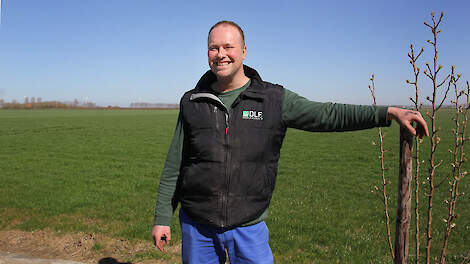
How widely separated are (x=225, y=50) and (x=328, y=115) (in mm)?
791

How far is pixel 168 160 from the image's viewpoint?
8.12ft

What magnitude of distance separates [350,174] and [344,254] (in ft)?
22.4

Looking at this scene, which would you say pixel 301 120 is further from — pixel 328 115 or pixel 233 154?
Answer: pixel 233 154

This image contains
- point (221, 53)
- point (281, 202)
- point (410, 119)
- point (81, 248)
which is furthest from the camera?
point (281, 202)

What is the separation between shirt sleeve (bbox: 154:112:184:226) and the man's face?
497mm

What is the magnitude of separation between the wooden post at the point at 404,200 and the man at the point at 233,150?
43 cm

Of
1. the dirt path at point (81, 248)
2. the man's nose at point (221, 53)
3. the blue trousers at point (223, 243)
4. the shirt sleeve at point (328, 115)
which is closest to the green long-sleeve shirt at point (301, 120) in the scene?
the shirt sleeve at point (328, 115)

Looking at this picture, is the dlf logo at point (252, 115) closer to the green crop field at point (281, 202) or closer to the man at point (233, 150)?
the man at point (233, 150)

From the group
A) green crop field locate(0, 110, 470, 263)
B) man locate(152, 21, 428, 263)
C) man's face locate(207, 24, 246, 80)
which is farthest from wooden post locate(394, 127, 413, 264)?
green crop field locate(0, 110, 470, 263)

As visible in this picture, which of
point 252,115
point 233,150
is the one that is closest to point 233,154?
point 233,150

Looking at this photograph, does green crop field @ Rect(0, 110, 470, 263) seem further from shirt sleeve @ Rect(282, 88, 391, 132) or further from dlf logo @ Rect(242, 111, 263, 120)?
dlf logo @ Rect(242, 111, 263, 120)

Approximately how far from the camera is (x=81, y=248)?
5031 mm

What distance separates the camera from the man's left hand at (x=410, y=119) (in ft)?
5.81

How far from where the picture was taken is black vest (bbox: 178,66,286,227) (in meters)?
2.24
